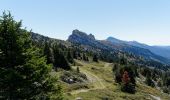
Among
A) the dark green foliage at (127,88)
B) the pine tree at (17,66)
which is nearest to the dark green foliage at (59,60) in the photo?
the dark green foliage at (127,88)

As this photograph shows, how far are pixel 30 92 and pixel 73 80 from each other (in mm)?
78264

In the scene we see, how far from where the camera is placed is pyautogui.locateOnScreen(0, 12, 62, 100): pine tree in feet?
85.8

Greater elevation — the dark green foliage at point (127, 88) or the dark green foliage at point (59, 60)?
the dark green foliage at point (59, 60)

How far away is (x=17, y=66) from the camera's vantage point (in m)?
26.3

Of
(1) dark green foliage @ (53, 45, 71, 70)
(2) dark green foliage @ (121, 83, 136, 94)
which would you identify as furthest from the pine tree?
(1) dark green foliage @ (53, 45, 71, 70)

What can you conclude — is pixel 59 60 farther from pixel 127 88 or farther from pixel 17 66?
pixel 17 66

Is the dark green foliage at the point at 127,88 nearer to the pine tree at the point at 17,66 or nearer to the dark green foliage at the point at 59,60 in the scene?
the dark green foliage at the point at 59,60

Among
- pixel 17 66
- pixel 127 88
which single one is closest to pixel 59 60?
pixel 127 88

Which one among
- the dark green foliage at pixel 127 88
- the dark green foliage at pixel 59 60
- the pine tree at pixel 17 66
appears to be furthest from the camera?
the dark green foliage at pixel 59 60

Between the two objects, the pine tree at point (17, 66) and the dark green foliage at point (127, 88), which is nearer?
the pine tree at point (17, 66)

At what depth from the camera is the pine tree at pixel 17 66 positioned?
85.8 ft

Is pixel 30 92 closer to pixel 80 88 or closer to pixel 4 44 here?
pixel 4 44

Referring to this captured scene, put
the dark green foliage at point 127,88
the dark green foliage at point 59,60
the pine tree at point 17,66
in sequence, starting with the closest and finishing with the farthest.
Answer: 1. the pine tree at point 17,66
2. the dark green foliage at point 127,88
3. the dark green foliage at point 59,60

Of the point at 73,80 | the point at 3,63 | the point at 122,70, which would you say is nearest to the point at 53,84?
the point at 3,63
